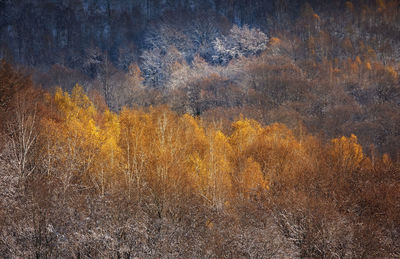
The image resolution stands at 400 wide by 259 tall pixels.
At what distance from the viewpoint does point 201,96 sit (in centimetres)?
10275

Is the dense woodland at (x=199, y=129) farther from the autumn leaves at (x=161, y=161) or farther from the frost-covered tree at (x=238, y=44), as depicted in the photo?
the frost-covered tree at (x=238, y=44)

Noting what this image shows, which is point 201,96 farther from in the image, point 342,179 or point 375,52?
point 375,52

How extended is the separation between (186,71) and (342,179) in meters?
102

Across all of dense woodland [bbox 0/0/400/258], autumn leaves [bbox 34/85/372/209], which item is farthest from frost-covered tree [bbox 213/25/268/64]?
autumn leaves [bbox 34/85/372/209]

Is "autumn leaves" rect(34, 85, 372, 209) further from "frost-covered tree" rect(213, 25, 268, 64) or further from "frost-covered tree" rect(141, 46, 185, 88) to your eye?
"frost-covered tree" rect(213, 25, 268, 64)

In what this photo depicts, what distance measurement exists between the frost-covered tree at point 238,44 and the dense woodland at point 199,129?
760mm

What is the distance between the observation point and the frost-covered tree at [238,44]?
13775cm

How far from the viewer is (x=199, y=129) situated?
5066cm

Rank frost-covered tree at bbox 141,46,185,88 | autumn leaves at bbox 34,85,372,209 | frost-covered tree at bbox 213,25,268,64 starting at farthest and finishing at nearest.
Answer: frost-covered tree at bbox 213,25,268,64
frost-covered tree at bbox 141,46,185,88
autumn leaves at bbox 34,85,372,209

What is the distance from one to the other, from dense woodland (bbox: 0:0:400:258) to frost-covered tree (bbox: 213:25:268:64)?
0.76m

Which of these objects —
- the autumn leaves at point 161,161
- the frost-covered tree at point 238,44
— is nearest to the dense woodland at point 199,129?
the autumn leaves at point 161,161

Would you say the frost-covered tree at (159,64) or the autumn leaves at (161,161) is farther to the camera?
the frost-covered tree at (159,64)

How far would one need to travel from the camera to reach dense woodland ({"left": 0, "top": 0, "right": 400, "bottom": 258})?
17.5 m

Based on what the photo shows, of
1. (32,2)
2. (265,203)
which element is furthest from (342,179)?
(32,2)
